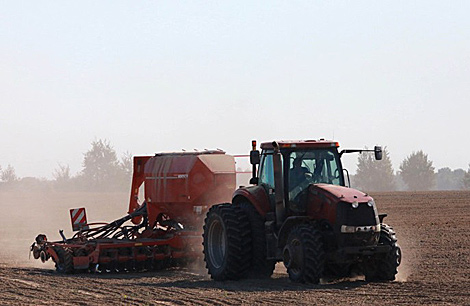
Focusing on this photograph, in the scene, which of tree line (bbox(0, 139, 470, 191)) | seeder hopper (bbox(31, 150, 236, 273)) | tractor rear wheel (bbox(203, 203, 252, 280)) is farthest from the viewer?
tree line (bbox(0, 139, 470, 191))

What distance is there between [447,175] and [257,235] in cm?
17940

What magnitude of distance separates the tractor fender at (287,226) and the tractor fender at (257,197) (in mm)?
798

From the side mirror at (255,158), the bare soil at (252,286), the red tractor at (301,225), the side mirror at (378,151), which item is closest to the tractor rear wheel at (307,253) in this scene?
the red tractor at (301,225)

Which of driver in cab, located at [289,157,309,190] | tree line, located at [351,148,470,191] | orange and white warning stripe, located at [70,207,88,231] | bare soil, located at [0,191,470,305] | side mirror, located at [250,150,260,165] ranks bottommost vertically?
bare soil, located at [0,191,470,305]

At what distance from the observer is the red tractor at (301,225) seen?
13.4 m

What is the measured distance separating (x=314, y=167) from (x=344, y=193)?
964mm

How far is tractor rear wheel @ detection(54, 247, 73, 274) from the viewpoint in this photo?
57.3ft

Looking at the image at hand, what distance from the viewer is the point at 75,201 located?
55.7m

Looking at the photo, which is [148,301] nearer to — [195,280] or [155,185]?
[195,280]

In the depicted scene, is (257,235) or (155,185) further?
(155,185)

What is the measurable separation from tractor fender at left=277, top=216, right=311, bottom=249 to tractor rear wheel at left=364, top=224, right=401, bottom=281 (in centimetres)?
130

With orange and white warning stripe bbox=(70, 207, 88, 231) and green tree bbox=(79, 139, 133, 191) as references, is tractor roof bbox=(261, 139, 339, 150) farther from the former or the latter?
green tree bbox=(79, 139, 133, 191)

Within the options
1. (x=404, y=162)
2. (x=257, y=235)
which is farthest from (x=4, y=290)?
(x=404, y=162)

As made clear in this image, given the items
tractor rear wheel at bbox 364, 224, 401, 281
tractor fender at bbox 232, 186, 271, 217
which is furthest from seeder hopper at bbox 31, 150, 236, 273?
tractor rear wheel at bbox 364, 224, 401, 281
